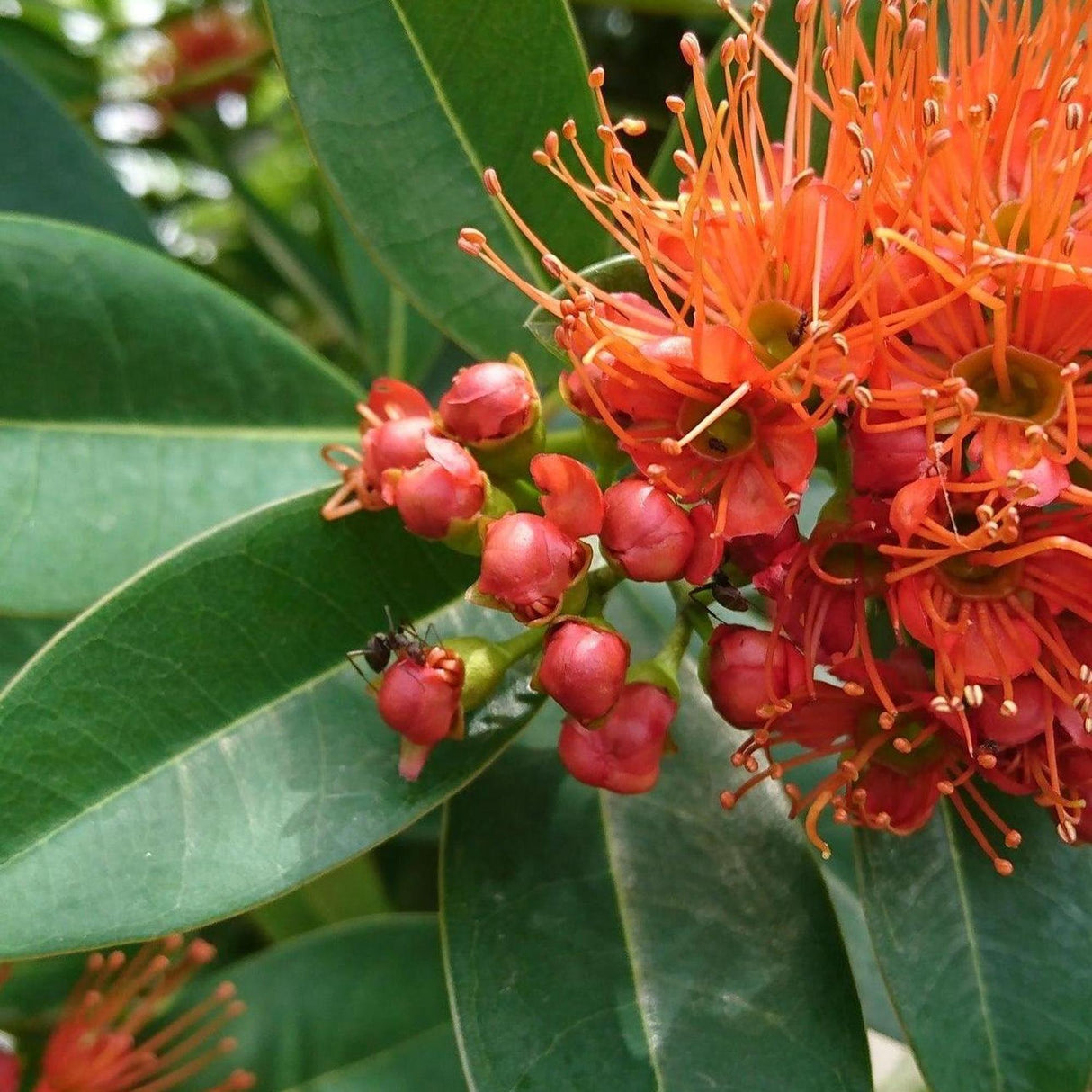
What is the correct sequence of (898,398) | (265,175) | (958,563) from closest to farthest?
1. (898,398)
2. (958,563)
3. (265,175)

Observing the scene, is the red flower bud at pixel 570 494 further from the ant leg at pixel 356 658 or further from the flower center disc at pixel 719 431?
the ant leg at pixel 356 658

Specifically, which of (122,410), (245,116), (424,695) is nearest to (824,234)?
(424,695)

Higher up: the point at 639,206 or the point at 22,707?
the point at 639,206

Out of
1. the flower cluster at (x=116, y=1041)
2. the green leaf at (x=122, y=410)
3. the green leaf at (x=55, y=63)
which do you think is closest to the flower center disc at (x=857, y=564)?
the green leaf at (x=122, y=410)

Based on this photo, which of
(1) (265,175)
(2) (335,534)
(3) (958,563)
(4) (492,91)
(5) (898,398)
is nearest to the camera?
(5) (898,398)

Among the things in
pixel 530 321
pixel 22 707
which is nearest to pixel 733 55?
pixel 530 321

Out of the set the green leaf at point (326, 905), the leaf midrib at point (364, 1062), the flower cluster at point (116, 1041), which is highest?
the flower cluster at point (116, 1041)

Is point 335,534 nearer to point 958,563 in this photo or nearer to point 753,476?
point 753,476
